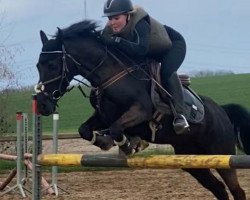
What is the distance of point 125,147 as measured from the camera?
5742mm

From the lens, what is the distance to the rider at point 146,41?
6.07m

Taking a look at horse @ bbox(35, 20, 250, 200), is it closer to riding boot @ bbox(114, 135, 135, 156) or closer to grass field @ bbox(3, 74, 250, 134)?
riding boot @ bbox(114, 135, 135, 156)

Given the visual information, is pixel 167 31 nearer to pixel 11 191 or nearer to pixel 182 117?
pixel 182 117

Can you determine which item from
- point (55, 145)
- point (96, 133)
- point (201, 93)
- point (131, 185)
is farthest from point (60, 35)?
point (201, 93)

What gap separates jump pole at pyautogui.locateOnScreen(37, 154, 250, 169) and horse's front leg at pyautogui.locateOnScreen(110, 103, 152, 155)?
0.20 meters

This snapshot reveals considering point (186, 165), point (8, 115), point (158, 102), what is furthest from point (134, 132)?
point (8, 115)

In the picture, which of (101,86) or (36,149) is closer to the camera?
(36,149)

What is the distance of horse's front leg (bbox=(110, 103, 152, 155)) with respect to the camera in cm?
571

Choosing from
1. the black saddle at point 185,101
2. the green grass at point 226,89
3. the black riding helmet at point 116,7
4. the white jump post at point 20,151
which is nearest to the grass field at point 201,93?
the green grass at point 226,89

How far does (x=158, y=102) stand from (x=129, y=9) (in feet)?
2.80

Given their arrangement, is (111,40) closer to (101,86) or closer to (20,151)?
(101,86)

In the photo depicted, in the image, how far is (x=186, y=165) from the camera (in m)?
4.99

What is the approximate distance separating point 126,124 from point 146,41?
79 centimetres

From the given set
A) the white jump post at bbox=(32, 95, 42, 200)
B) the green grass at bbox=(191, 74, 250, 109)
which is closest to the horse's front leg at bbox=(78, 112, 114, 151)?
the white jump post at bbox=(32, 95, 42, 200)
